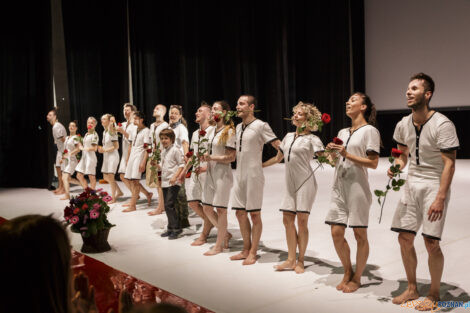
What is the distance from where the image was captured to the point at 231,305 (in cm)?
400

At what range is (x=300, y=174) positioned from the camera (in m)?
4.60

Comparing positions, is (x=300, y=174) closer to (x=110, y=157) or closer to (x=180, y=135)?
(x=180, y=135)

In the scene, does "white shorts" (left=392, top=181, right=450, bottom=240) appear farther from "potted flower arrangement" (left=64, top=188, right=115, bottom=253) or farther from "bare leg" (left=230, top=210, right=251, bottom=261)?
"potted flower arrangement" (left=64, top=188, right=115, bottom=253)

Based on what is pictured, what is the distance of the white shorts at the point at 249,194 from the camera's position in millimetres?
4918

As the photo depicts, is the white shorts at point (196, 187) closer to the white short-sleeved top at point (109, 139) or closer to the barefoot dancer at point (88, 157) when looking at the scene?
the white short-sleeved top at point (109, 139)

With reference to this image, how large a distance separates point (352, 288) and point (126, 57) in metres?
9.36

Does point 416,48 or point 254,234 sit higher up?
point 416,48

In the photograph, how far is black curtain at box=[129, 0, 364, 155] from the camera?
503 inches

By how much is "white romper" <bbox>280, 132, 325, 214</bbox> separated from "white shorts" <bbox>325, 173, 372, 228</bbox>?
40 centimetres

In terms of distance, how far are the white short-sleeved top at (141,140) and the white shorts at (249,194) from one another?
9.87ft

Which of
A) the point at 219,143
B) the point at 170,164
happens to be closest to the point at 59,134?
the point at 170,164

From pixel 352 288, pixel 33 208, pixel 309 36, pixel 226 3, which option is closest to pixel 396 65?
pixel 309 36

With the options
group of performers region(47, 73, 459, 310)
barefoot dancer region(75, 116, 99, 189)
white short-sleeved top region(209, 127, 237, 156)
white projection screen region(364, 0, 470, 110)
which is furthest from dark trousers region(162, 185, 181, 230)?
white projection screen region(364, 0, 470, 110)

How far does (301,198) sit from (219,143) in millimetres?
1131
